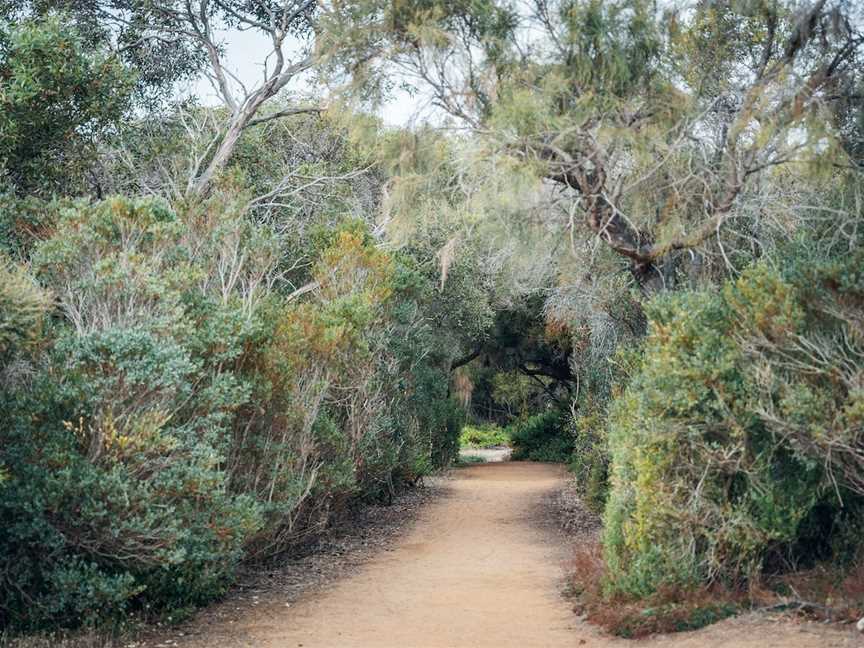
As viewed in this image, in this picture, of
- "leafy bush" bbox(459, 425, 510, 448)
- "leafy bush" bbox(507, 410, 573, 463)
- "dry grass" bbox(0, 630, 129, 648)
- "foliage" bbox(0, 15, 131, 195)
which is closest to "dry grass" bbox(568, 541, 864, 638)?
"dry grass" bbox(0, 630, 129, 648)

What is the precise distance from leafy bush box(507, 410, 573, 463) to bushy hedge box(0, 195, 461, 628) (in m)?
21.6

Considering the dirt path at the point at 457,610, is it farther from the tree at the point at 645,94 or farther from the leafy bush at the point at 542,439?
the leafy bush at the point at 542,439

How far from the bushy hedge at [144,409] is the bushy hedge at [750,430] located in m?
3.62

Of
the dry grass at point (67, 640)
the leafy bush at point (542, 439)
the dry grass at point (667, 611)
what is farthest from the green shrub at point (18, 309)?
the leafy bush at point (542, 439)

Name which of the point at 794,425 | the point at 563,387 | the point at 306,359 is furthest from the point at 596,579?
the point at 563,387

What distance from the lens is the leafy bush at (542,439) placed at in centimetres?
3184

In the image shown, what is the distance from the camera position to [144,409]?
7.35m

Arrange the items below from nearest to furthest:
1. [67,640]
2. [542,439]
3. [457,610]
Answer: [67,640] → [457,610] → [542,439]

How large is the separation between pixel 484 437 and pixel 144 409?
34737 millimetres

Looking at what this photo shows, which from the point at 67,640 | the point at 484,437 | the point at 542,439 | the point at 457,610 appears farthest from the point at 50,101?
the point at 484,437

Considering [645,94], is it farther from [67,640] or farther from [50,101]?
[67,640]

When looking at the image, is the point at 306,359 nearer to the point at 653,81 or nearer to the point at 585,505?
the point at 653,81

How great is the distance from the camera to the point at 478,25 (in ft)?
31.9

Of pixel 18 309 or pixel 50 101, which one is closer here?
pixel 18 309
